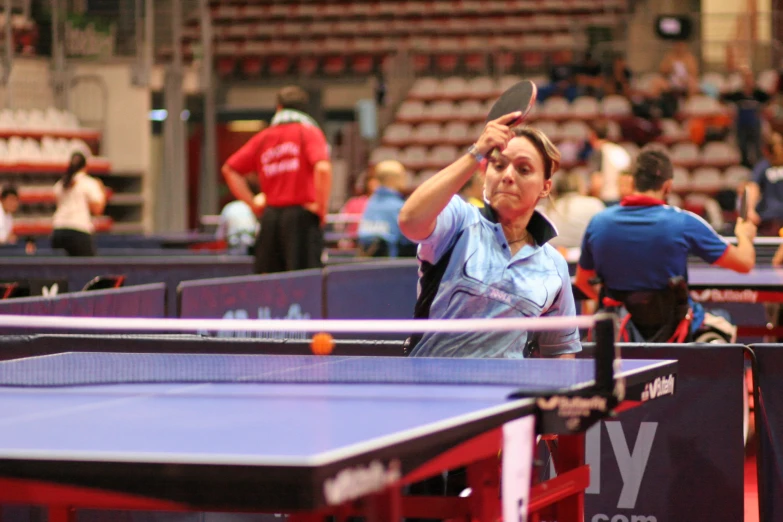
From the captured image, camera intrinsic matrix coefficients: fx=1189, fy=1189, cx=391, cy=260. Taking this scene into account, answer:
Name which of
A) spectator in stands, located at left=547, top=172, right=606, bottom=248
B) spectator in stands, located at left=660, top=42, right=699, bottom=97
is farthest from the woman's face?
spectator in stands, located at left=660, top=42, right=699, bottom=97

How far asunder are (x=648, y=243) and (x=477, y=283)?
2.12m

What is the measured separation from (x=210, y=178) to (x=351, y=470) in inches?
665

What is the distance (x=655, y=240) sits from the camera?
189 inches

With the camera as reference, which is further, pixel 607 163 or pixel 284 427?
pixel 607 163

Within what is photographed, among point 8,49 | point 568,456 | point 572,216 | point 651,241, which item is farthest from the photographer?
point 8,49

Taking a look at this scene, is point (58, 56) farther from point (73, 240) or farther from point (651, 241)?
point (651, 241)

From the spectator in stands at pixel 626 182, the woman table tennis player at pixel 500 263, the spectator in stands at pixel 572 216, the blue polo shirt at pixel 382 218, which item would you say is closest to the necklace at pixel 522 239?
the woman table tennis player at pixel 500 263

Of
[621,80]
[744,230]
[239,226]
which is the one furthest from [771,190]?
[621,80]

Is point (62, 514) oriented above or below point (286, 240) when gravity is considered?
below

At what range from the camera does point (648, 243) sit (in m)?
4.81

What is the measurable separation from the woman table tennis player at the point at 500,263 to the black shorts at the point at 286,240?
4.06 metres

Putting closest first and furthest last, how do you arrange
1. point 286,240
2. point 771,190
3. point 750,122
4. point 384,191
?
1. point 286,240
2. point 384,191
3. point 771,190
4. point 750,122

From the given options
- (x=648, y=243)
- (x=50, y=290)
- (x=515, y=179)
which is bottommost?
(x=50, y=290)

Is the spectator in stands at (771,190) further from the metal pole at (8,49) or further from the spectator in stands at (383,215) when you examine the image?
the metal pole at (8,49)
